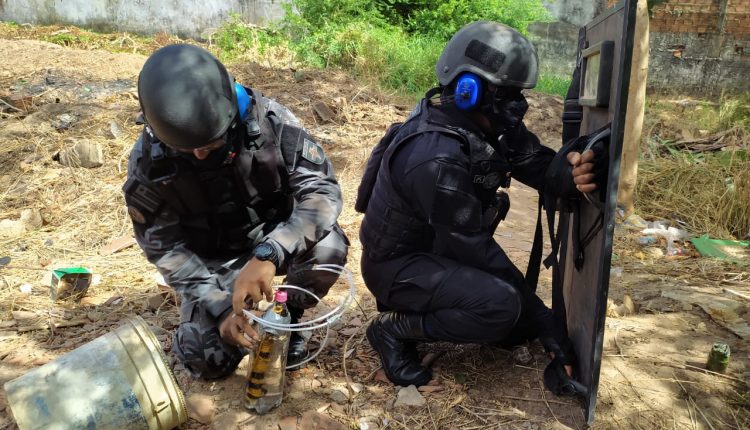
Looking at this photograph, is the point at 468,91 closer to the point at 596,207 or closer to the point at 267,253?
the point at 596,207

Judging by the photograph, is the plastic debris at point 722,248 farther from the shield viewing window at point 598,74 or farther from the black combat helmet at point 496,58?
the black combat helmet at point 496,58

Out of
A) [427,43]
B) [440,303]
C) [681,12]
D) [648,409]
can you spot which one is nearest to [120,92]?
[427,43]

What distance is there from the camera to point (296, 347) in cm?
277

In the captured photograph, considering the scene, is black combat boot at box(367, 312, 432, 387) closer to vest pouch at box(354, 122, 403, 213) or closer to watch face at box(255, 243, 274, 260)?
vest pouch at box(354, 122, 403, 213)

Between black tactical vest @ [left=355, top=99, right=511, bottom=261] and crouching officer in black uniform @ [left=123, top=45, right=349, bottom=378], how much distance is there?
0.20 meters

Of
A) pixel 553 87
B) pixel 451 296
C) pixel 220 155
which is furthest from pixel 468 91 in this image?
pixel 553 87

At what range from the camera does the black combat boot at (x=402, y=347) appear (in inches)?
101

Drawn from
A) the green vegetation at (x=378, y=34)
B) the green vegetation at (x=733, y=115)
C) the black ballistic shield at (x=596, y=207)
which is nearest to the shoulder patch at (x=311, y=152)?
the black ballistic shield at (x=596, y=207)

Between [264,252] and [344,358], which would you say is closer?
[264,252]

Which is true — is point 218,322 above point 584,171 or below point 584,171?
below

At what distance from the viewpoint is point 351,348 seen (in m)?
2.92

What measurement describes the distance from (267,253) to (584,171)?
119cm

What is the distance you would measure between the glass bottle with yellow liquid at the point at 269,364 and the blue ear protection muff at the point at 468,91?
104 cm

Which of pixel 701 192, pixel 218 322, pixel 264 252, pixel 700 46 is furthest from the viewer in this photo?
pixel 700 46
